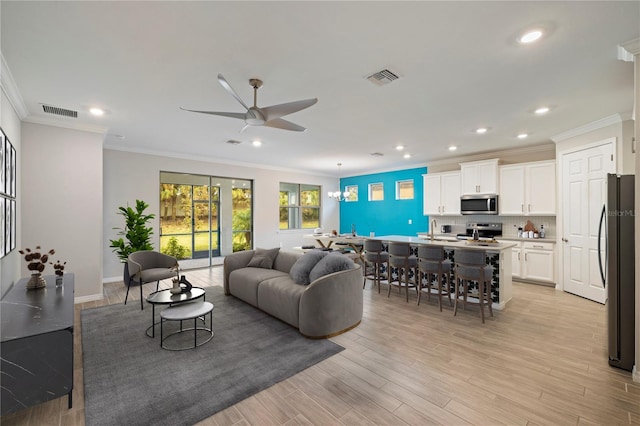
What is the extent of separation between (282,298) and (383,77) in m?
2.77

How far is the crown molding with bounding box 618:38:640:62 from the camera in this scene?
2340 millimetres

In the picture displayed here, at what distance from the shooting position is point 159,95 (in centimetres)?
337

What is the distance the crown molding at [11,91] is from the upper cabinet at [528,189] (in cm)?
783

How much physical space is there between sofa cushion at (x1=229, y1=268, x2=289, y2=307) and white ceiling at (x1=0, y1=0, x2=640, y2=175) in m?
2.36

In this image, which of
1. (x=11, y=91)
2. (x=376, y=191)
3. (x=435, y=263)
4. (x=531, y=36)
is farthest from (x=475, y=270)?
(x=11, y=91)

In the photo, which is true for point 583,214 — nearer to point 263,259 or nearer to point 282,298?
point 282,298

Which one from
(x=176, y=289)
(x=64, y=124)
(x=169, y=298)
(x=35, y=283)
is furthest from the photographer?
(x=64, y=124)

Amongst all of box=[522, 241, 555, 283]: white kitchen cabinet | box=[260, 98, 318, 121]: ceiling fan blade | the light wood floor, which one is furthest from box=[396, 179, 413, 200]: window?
box=[260, 98, 318, 121]: ceiling fan blade

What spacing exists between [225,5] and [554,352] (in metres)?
4.26

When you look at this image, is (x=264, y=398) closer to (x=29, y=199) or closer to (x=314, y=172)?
(x=29, y=199)

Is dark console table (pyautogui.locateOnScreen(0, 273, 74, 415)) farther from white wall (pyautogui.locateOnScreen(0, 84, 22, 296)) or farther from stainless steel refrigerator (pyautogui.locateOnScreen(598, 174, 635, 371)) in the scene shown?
stainless steel refrigerator (pyautogui.locateOnScreen(598, 174, 635, 371))

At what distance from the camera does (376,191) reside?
30.8 ft

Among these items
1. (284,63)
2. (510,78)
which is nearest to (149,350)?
(284,63)

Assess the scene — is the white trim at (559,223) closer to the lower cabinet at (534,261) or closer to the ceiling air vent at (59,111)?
the lower cabinet at (534,261)
